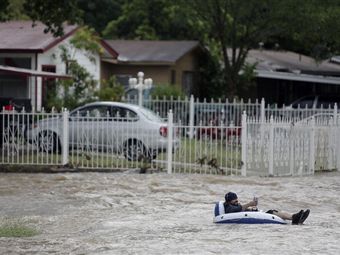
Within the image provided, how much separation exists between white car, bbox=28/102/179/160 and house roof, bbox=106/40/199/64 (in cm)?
1385

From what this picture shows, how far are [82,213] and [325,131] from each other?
324 inches

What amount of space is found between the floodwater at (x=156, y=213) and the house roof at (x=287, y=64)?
16852mm

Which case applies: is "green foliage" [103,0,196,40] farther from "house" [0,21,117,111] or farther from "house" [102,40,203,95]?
"house" [0,21,117,111]

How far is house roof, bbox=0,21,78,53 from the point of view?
26.3 meters

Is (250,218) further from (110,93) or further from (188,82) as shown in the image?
(188,82)

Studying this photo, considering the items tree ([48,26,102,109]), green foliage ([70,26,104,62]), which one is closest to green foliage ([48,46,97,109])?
tree ([48,26,102,109])

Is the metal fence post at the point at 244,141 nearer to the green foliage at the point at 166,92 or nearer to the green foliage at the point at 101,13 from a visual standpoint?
the green foliage at the point at 166,92

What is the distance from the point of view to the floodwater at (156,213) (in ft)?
29.6

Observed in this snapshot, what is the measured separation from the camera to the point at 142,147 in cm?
1786

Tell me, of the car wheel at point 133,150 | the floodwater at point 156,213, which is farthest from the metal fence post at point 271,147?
the car wheel at point 133,150

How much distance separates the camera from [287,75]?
32.1 meters

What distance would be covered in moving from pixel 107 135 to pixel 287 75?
53.2ft

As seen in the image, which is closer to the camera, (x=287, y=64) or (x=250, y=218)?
(x=250, y=218)

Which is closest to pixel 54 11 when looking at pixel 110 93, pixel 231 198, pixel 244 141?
pixel 244 141
